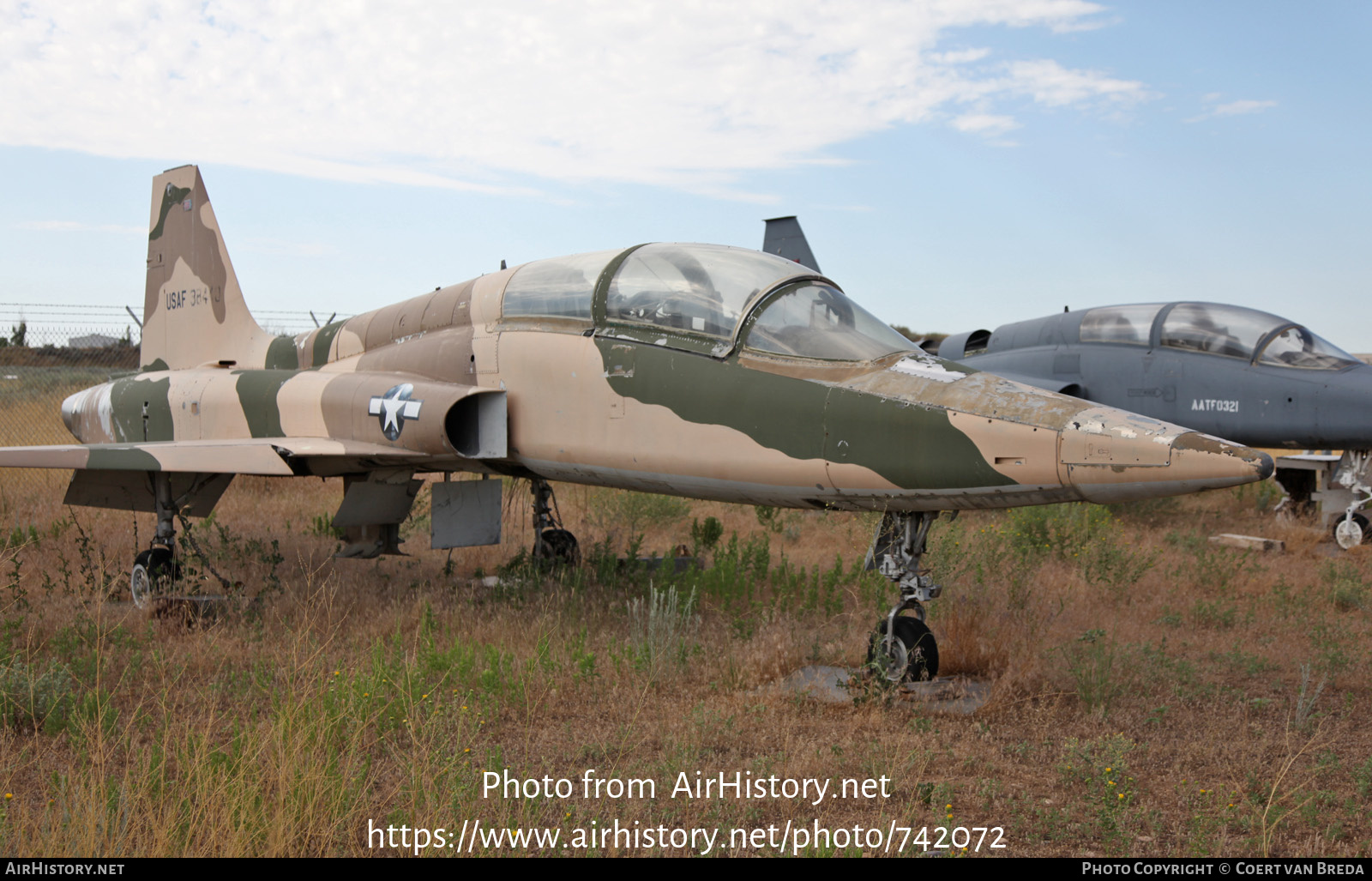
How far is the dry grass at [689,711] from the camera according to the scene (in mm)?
3758

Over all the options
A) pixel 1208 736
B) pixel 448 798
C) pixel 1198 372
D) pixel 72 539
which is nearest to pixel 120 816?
pixel 448 798

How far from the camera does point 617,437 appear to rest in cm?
612

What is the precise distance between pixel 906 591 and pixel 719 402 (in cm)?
150

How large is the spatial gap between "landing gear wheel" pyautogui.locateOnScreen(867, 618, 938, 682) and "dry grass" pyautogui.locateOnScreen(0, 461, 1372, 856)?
0.75 feet

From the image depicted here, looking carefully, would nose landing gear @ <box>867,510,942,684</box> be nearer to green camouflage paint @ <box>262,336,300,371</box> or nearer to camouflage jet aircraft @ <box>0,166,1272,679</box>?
camouflage jet aircraft @ <box>0,166,1272,679</box>

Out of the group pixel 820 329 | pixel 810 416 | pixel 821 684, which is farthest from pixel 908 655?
pixel 820 329

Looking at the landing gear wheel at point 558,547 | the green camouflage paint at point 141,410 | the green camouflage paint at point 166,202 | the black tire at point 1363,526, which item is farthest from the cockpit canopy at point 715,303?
the black tire at point 1363,526

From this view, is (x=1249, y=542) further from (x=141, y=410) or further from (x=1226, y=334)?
(x=141, y=410)

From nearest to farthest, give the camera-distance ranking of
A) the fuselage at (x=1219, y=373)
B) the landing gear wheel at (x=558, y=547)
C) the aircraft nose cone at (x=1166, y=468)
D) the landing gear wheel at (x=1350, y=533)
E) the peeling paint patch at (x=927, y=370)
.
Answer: the aircraft nose cone at (x=1166, y=468)
the peeling paint patch at (x=927, y=370)
the landing gear wheel at (x=558, y=547)
the fuselage at (x=1219, y=373)
the landing gear wheel at (x=1350, y=533)

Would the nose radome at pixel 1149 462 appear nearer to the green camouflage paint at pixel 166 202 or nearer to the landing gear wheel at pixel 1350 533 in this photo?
the landing gear wheel at pixel 1350 533

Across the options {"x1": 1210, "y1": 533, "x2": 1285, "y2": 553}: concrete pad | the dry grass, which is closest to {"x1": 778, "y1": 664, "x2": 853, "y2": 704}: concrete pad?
the dry grass

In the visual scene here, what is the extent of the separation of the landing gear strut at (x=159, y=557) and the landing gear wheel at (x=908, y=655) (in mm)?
5878

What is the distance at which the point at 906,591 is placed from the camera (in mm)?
5371
